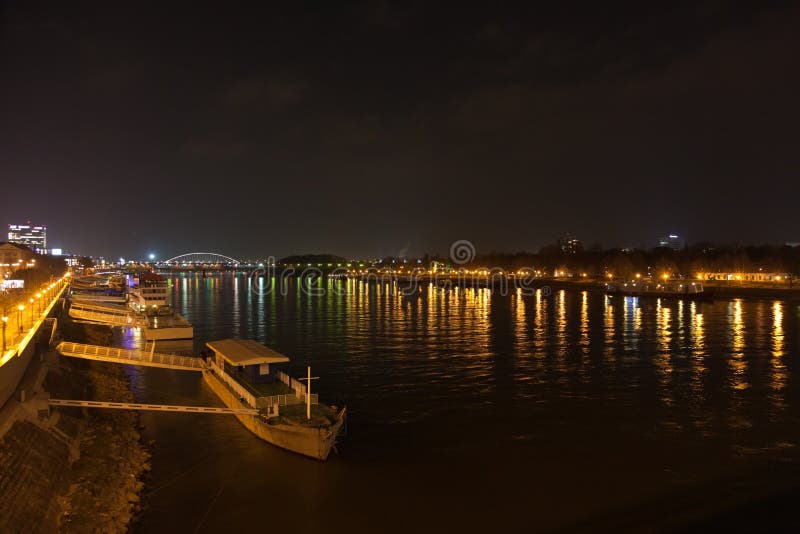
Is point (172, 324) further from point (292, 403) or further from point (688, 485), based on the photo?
point (688, 485)

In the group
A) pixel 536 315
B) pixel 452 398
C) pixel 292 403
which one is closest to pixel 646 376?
pixel 452 398

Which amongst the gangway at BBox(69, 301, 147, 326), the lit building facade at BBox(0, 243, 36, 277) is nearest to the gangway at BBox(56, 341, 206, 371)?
the gangway at BBox(69, 301, 147, 326)

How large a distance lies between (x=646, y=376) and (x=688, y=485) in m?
11.2

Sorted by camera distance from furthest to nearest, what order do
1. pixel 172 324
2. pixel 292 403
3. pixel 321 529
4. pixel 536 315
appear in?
pixel 536 315 → pixel 172 324 → pixel 292 403 → pixel 321 529

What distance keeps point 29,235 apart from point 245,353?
7961 inches

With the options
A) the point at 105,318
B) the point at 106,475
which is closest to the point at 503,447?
the point at 106,475

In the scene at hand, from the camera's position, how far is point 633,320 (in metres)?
43.6

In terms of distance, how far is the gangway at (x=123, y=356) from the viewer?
18.7 m

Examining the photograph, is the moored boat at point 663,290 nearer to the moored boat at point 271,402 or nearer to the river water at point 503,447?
the river water at point 503,447

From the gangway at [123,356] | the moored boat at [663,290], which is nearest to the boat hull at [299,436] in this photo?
the gangway at [123,356]

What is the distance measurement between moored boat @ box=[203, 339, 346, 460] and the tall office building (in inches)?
7521

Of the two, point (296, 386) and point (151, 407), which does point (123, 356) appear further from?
point (296, 386)

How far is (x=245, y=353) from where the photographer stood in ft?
57.3

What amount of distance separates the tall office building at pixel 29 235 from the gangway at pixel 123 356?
187 metres
